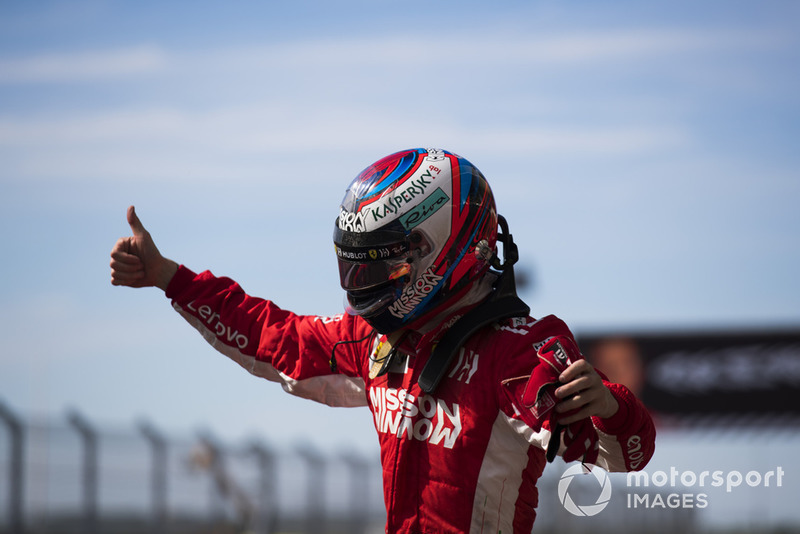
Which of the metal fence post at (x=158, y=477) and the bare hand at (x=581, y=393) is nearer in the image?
the bare hand at (x=581, y=393)

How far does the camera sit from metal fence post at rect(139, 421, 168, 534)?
1015 cm

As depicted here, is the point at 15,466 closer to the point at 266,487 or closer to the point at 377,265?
the point at 266,487

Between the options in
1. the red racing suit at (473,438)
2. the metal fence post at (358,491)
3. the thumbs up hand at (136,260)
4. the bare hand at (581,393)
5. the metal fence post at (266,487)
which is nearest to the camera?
the bare hand at (581,393)

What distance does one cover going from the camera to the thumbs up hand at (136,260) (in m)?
4.22

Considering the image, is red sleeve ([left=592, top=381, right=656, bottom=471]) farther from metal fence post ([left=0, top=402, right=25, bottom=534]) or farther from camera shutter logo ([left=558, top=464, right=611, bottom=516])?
metal fence post ([left=0, top=402, right=25, bottom=534])

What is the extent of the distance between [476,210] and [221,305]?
1.19 m

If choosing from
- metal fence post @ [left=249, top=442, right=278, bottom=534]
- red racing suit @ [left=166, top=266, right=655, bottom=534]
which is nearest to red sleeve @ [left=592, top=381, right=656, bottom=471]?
red racing suit @ [left=166, top=266, right=655, bottom=534]

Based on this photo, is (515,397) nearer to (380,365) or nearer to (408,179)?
(380,365)

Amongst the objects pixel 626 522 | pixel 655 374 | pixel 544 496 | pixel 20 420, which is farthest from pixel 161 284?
pixel 655 374

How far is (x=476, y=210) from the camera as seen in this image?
3801mm

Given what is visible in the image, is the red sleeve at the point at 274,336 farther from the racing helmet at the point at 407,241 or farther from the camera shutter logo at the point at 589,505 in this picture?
the camera shutter logo at the point at 589,505

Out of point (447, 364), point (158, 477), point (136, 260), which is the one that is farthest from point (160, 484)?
point (447, 364)

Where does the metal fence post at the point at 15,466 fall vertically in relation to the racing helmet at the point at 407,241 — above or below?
below

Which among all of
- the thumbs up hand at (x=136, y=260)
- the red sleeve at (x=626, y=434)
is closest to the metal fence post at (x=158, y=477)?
the thumbs up hand at (x=136, y=260)
